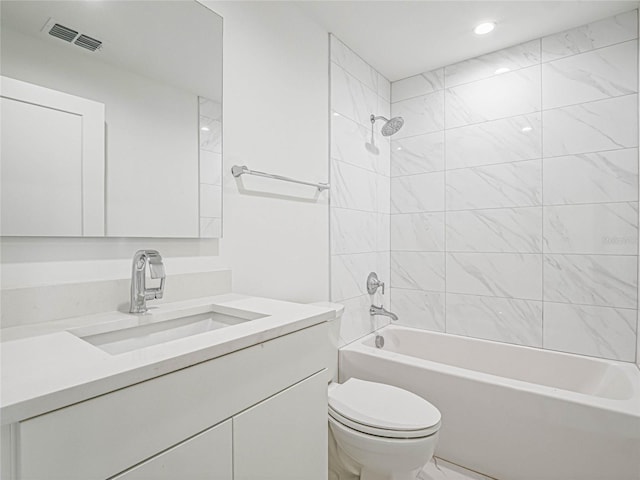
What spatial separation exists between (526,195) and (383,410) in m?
1.65

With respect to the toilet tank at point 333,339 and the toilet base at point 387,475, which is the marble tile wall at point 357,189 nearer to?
the toilet tank at point 333,339

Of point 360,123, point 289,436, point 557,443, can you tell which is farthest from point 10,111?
point 557,443

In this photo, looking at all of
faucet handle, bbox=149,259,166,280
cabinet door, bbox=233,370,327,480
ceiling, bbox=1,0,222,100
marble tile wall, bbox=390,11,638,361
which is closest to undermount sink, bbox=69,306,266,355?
faucet handle, bbox=149,259,166,280

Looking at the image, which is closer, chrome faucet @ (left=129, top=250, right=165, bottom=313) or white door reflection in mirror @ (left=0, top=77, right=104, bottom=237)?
white door reflection in mirror @ (left=0, top=77, right=104, bottom=237)

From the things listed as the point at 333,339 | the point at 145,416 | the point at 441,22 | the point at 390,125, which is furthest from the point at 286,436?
the point at 441,22

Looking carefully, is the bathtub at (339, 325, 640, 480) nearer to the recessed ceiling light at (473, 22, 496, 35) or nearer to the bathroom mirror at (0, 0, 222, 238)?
the bathroom mirror at (0, 0, 222, 238)

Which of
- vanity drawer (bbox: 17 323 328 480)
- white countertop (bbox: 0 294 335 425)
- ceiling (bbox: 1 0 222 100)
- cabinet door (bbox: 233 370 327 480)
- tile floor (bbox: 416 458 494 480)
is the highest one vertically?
ceiling (bbox: 1 0 222 100)

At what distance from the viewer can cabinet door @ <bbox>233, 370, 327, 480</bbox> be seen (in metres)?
0.88

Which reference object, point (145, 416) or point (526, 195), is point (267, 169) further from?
point (526, 195)

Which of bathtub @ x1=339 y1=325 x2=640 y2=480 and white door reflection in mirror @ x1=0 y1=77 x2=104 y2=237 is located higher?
white door reflection in mirror @ x1=0 y1=77 x2=104 y2=237

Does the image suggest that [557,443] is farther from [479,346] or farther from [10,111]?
[10,111]

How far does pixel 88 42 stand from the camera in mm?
1072

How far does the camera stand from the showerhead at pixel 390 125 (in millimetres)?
2352

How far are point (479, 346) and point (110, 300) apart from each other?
2.21 m
